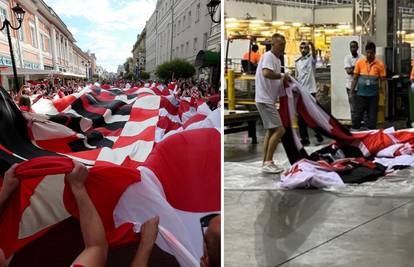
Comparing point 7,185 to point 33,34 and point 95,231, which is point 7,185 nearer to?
point 95,231

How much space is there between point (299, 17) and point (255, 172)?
410cm

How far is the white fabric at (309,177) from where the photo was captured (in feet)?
11.3

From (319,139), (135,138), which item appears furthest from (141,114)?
(319,139)

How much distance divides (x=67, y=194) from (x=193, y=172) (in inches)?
10.8

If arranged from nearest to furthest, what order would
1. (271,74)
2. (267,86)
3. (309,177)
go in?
(309,177), (271,74), (267,86)

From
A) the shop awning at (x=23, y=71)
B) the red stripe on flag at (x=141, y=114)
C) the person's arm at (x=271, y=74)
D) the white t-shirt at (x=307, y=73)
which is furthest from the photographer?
the white t-shirt at (x=307, y=73)

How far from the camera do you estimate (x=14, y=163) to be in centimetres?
95

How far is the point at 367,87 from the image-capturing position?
18.4 ft

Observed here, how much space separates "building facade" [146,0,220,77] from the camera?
1078 mm

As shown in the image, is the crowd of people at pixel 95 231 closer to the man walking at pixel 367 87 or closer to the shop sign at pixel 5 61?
the shop sign at pixel 5 61

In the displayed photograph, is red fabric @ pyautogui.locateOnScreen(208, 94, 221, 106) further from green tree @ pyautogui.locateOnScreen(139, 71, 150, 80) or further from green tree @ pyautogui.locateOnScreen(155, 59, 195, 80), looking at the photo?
green tree @ pyautogui.locateOnScreen(139, 71, 150, 80)

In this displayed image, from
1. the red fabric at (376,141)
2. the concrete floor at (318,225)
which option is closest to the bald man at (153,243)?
the concrete floor at (318,225)

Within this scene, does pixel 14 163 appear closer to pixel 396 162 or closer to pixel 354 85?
pixel 396 162

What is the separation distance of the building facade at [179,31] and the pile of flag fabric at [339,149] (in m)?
2.54
